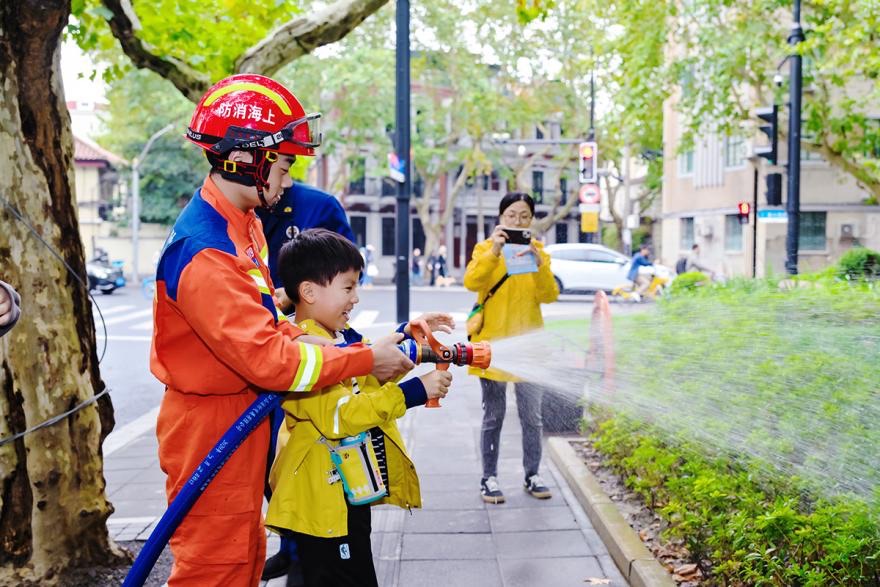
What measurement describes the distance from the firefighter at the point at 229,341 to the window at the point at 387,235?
43.2 metres

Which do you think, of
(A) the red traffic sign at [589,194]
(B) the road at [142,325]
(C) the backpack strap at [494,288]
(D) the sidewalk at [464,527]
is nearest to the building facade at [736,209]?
(A) the red traffic sign at [589,194]

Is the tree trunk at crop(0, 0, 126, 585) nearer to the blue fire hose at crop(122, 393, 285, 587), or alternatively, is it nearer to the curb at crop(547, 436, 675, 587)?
the blue fire hose at crop(122, 393, 285, 587)

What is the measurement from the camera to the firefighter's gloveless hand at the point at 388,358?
246 cm

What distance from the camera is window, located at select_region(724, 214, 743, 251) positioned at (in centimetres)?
2812

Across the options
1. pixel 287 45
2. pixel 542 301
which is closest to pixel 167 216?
pixel 287 45

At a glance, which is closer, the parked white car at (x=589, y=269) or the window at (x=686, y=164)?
the parked white car at (x=589, y=269)

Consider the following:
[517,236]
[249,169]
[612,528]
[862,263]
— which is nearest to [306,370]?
[249,169]

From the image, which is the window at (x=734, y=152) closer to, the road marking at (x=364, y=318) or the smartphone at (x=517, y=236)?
the road marking at (x=364, y=318)

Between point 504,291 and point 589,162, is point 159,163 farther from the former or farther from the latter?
point 504,291

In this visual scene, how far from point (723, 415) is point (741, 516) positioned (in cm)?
95

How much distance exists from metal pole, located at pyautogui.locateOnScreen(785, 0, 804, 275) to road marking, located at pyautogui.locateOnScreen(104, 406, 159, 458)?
876cm

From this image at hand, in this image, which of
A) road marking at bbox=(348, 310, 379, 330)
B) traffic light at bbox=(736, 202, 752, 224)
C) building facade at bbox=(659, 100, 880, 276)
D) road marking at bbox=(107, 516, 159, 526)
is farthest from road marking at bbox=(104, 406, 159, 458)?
traffic light at bbox=(736, 202, 752, 224)

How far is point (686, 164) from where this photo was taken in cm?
3212

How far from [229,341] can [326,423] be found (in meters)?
0.46
